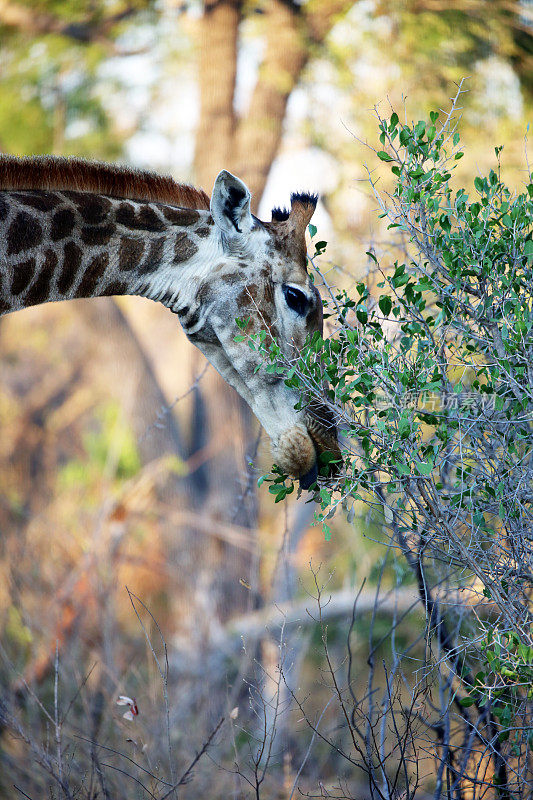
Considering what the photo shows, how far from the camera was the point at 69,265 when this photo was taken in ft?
11.4

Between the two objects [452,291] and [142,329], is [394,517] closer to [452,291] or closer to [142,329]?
[452,291]

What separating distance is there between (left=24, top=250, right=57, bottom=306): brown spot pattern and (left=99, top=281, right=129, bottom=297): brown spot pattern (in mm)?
246

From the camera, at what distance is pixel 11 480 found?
12375mm

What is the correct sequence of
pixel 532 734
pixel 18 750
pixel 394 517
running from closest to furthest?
1. pixel 532 734
2. pixel 394 517
3. pixel 18 750

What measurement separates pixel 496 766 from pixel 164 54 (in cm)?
1134

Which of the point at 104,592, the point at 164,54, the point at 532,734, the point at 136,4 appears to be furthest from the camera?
the point at 164,54

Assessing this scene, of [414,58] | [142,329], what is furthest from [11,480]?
[414,58]

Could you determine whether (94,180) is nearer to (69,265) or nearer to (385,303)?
(69,265)

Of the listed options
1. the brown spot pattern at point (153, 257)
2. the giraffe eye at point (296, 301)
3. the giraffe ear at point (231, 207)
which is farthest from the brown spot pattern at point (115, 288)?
the giraffe eye at point (296, 301)

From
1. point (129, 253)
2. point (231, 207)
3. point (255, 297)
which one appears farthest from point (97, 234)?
point (255, 297)

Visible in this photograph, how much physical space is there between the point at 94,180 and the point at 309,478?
1.66 m

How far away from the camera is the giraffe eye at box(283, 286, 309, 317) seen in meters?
3.55

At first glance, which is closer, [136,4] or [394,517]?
[394,517]

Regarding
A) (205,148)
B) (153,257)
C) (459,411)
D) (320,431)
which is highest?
(459,411)
